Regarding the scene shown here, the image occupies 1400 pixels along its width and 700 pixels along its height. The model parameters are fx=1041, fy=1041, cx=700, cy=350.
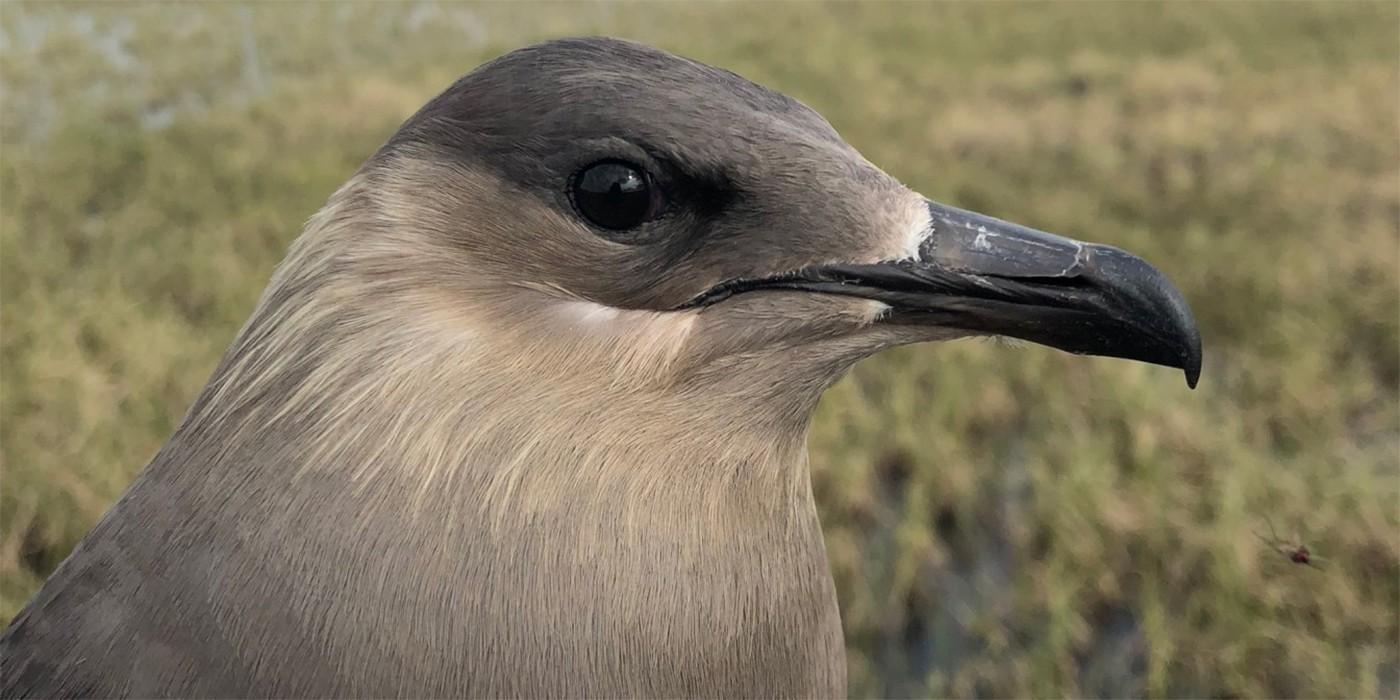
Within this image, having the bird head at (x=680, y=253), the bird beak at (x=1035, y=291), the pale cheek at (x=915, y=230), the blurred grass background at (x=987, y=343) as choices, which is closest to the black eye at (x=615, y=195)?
the bird head at (x=680, y=253)

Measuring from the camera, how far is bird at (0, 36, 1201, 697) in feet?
3.30

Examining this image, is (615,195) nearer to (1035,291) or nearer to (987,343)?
(1035,291)

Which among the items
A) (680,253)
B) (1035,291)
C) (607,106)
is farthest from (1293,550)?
(607,106)

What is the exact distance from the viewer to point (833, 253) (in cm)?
108

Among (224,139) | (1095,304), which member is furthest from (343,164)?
(1095,304)

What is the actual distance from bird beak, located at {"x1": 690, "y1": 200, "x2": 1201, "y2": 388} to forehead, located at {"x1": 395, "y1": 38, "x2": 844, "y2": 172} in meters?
0.16

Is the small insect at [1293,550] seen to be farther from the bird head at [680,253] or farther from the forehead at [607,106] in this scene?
the forehead at [607,106]

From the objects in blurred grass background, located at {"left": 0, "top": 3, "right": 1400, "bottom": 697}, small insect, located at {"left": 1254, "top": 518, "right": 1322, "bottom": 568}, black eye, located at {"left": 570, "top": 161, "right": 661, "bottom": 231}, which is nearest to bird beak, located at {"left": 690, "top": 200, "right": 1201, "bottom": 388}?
black eye, located at {"left": 570, "top": 161, "right": 661, "bottom": 231}

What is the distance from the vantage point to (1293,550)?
1.99 metres

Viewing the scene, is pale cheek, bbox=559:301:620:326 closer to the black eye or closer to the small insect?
the black eye

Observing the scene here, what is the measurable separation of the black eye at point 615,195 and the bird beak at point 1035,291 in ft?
0.36

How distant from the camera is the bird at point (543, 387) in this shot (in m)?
1.01

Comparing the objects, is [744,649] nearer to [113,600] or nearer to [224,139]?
[113,600]

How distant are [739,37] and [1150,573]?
5864mm
